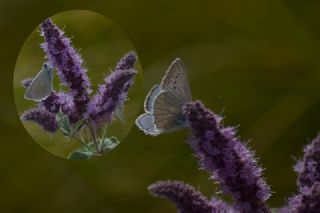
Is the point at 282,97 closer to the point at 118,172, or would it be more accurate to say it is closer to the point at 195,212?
the point at 118,172

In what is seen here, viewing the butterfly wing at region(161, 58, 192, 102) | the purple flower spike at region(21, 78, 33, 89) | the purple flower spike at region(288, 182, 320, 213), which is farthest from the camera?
the purple flower spike at region(21, 78, 33, 89)

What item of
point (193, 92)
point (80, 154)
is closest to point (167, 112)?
point (80, 154)

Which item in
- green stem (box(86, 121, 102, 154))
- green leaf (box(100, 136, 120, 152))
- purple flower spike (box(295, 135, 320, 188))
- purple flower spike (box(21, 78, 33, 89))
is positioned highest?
purple flower spike (box(21, 78, 33, 89))

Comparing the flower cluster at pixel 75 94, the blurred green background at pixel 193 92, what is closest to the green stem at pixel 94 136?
the flower cluster at pixel 75 94

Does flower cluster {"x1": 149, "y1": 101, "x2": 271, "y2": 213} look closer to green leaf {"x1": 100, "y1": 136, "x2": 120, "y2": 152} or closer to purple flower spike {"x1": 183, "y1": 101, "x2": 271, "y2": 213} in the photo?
purple flower spike {"x1": 183, "y1": 101, "x2": 271, "y2": 213}

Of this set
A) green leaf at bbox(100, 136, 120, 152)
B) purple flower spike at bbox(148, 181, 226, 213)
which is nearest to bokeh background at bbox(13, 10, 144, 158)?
green leaf at bbox(100, 136, 120, 152)

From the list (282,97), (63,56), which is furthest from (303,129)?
(63,56)
